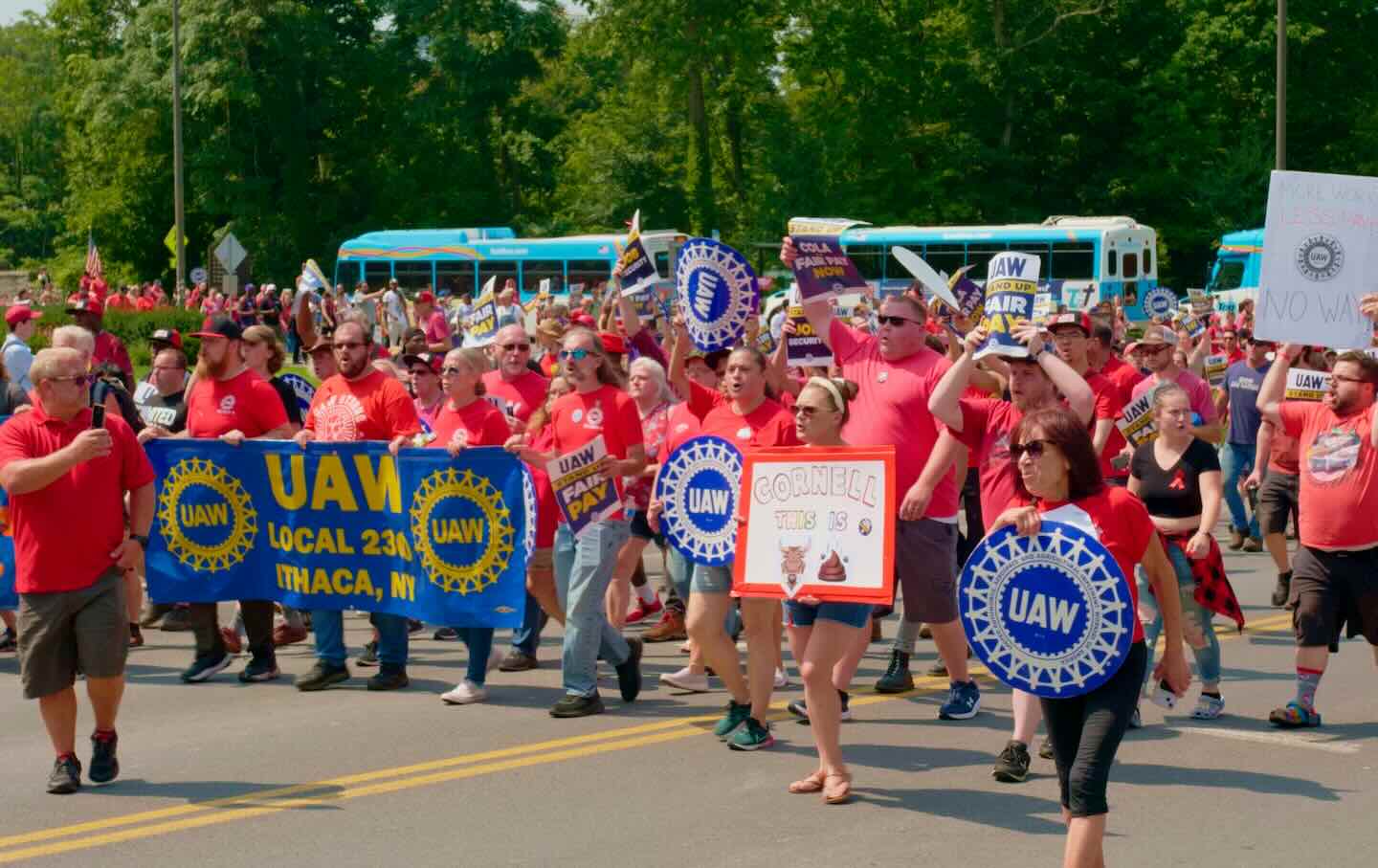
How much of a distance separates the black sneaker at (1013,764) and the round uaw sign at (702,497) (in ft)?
4.98

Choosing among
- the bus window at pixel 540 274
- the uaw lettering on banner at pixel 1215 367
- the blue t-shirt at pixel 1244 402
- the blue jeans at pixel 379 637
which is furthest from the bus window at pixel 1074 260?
the blue jeans at pixel 379 637

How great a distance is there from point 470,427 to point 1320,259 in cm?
448

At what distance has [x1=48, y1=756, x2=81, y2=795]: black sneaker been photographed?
8.00 meters

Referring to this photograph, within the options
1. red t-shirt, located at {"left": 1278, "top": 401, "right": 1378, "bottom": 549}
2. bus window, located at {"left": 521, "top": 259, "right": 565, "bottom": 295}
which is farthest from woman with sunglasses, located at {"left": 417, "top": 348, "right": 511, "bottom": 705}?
bus window, located at {"left": 521, "top": 259, "right": 565, "bottom": 295}

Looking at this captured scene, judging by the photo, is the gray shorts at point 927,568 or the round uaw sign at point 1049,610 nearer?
the round uaw sign at point 1049,610

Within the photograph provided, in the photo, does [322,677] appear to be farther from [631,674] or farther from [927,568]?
[927,568]

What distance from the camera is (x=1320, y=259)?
952 centimetres

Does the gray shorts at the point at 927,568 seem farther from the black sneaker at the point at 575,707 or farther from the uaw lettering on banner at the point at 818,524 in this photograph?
the black sneaker at the point at 575,707

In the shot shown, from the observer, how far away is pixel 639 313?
1315cm

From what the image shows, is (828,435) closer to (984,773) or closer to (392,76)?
(984,773)

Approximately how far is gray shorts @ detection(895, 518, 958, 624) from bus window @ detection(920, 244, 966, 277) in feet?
121

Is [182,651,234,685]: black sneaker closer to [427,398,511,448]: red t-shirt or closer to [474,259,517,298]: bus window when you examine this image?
[427,398,511,448]: red t-shirt

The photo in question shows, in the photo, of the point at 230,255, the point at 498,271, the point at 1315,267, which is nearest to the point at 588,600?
the point at 1315,267

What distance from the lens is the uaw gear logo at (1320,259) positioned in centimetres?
952
